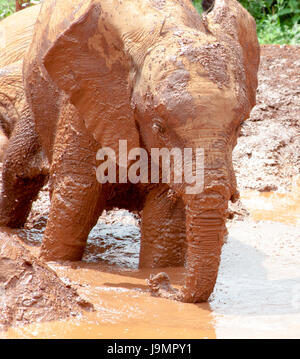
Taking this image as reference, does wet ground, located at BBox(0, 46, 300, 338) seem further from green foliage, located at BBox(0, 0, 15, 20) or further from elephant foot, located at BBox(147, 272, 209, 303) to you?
green foliage, located at BBox(0, 0, 15, 20)

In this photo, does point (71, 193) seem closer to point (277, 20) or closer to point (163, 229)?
point (163, 229)

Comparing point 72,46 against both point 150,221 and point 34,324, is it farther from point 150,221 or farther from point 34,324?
point 34,324

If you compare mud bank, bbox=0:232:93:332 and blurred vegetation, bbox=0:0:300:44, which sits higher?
blurred vegetation, bbox=0:0:300:44

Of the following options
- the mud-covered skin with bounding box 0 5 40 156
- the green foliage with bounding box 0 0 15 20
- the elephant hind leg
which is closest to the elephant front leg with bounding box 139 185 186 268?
the elephant hind leg

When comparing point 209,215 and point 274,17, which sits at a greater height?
point 274,17

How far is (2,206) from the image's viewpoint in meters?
6.82

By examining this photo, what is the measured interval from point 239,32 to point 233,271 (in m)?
1.68

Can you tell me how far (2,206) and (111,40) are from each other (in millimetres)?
2601

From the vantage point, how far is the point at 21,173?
21.1ft

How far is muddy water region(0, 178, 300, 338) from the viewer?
3.95 metres

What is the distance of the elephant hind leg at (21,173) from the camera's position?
6238 millimetres

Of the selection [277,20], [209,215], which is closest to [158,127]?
[209,215]

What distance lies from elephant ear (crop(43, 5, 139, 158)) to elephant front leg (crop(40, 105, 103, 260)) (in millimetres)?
374

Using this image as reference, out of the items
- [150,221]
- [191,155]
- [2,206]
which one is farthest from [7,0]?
[191,155]
